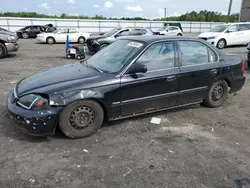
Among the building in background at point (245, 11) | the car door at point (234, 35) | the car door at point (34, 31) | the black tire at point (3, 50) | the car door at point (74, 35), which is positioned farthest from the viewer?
the building in background at point (245, 11)

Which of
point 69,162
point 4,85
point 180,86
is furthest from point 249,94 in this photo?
point 4,85

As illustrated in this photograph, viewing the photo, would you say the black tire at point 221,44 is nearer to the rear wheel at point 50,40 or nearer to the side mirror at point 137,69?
the side mirror at point 137,69

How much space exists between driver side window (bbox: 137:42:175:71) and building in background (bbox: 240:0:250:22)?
31796 mm

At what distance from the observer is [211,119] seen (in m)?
4.14

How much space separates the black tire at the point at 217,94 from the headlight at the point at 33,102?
3190 millimetres

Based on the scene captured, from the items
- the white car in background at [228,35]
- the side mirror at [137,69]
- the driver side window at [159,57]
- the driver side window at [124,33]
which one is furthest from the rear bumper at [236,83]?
the white car in background at [228,35]

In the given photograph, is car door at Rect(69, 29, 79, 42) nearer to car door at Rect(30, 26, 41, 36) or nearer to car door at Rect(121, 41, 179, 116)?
car door at Rect(30, 26, 41, 36)

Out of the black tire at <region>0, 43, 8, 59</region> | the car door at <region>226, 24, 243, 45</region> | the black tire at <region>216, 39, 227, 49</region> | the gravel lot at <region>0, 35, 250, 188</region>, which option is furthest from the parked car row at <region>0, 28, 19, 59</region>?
the car door at <region>226, 24, 243, 45</region>

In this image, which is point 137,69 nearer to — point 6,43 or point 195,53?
point 195,53

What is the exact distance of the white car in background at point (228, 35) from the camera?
14039mm

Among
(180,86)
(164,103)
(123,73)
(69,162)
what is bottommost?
(69,162)

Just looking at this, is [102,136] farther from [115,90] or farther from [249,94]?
[249,94]

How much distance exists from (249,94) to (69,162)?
4.92 meters

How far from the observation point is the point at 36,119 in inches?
118
